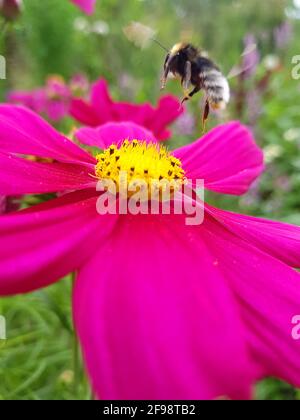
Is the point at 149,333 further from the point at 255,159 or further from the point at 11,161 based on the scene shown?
the point at 255,159

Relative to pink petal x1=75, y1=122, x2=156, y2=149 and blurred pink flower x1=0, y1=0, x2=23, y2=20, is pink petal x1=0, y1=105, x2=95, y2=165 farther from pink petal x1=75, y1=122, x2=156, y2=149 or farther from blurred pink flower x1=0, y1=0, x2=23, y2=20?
blurred pink flower x1=0, y1=0, x2=23, y2=20

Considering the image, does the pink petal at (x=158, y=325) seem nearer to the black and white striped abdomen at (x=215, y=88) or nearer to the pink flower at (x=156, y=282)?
the pink flower at (x=156, y=282)

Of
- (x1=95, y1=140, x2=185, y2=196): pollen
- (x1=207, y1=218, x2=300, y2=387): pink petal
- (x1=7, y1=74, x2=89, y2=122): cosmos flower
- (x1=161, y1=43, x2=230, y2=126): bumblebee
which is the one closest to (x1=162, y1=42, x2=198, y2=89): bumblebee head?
(x1=161, y1=43, x2=230, y2=126): bumblebee

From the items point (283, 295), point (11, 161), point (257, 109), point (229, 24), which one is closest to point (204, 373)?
point (283, 295)


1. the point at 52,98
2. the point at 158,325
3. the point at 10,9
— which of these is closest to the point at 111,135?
the point at 10,9

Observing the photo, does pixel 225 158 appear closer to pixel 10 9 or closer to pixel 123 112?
pixel 123 112

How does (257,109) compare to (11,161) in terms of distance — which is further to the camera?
(257,109)
